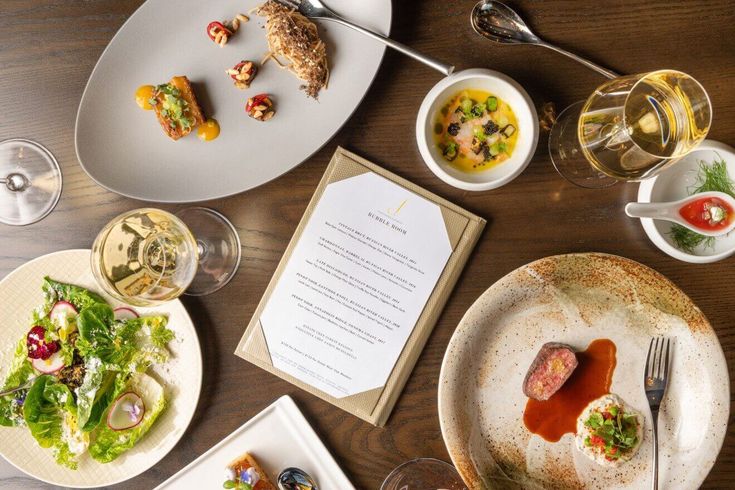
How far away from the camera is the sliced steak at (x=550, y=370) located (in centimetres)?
135

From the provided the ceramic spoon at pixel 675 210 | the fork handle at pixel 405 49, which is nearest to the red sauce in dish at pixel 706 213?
the ceramic spoon at pixel 675 210

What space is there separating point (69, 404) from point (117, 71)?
0.82 m

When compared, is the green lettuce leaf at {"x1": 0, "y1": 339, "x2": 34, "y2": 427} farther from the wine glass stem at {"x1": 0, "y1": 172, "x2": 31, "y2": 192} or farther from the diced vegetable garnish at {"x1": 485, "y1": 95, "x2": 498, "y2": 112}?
the diced vegetable garnish at {"x1": 485, "y1": 95, "x2": 498, "y2": 112}

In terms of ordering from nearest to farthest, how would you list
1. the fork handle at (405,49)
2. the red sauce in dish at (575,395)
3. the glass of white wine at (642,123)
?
the glass of white wine at (642,123)
the fork handle at (405,49)
the red sauce in dish at (575,395)

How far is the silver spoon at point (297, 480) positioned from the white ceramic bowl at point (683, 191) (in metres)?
1.02

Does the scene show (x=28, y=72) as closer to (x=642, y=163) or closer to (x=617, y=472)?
(x=642, y=163)

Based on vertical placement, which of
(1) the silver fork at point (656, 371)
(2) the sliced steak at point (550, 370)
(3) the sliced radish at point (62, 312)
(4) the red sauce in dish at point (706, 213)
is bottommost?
(3) the sliced radish at point (62, 312)

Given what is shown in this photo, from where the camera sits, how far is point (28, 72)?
4.70 feet

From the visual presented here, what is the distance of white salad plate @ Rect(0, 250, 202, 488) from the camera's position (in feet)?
4.65

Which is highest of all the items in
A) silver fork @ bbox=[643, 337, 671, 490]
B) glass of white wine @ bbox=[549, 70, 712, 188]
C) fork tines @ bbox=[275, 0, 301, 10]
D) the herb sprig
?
glass of white wine @ bbox=[549, 70, 712, 188]

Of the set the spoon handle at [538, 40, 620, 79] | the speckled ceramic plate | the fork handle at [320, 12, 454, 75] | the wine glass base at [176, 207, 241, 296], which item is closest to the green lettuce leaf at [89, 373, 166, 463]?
the wine glass base at [176, 207, 241, 296]

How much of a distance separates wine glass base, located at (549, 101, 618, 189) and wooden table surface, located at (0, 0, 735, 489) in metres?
0.02

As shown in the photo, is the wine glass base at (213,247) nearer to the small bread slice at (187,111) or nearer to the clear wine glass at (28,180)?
the small bread slice at (187,111)

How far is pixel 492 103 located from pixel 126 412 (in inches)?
45.9
